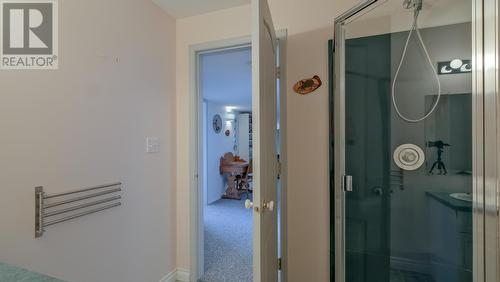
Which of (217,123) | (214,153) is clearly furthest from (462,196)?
(217,123)

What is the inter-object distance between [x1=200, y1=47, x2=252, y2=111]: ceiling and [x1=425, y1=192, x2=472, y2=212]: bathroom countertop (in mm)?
1704

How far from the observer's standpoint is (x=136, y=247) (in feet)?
5.55

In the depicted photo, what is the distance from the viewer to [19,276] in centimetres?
70

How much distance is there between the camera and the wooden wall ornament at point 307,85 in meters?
1.64

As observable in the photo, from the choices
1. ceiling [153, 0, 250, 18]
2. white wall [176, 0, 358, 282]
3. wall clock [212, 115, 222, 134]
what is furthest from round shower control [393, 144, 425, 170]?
wall clock [212, 115, 222, 134]

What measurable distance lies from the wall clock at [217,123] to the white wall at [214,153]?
8 centimetres

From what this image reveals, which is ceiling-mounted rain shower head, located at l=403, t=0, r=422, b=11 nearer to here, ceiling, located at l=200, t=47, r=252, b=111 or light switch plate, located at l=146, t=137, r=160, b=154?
ceiling, located at l=200, t=47, r=252, b=111

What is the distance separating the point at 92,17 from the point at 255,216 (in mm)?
1529

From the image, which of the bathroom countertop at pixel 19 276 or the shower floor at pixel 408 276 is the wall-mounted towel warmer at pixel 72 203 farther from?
the shower floor at pixel 408 276

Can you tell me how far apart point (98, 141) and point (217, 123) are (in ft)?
14.0

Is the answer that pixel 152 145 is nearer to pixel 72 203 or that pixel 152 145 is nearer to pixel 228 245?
pixel 72 203

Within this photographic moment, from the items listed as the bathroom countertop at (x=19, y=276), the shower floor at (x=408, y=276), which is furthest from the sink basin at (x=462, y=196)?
the bathroom countertop at (x=19, y=276)

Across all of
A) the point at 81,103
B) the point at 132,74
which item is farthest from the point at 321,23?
the point at 81,103

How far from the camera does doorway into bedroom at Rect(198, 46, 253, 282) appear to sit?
228 cm
